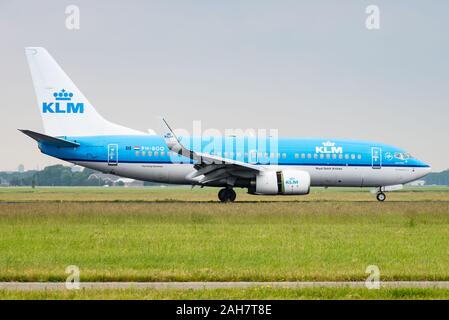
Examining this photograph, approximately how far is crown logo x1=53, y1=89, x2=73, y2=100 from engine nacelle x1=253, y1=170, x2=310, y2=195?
38.6 feet

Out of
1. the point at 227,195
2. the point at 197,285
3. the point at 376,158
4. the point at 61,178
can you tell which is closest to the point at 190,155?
the point at 227,195

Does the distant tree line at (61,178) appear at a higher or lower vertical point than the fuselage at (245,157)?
lower

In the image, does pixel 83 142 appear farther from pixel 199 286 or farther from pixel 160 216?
pixel 199 286

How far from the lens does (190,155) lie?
39.3 m

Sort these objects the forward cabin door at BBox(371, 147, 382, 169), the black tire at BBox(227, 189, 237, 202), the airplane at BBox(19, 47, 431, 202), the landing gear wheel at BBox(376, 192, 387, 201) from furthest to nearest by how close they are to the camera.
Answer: the landing gear wheel at BBox(376, 192, 387, 201), the forward cabin door at BBox(371, 147, 382, 169), the black tire at BBox(227, 189, 237, 202), the airplane at BBox(19, 47, 431, 202)

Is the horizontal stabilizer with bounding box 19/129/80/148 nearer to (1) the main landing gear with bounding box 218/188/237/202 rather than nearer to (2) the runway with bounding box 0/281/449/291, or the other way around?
(1) the main landing gear with bounding box 218/188/237/202

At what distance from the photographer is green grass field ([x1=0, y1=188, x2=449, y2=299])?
1521cm

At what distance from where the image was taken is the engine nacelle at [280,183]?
1558 inches

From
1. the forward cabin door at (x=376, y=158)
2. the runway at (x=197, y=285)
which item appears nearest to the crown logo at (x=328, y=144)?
the forward cabin door at (x=376, y=158)

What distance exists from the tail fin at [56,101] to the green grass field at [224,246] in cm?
899

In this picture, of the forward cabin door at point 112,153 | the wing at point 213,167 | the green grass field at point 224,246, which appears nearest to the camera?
the green grass field at point 224,246

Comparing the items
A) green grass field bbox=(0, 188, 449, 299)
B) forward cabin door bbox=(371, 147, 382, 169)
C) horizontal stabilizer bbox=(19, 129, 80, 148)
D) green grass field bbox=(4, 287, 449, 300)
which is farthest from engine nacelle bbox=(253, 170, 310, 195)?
green grass field bbox=(4, 287, 449, 300)

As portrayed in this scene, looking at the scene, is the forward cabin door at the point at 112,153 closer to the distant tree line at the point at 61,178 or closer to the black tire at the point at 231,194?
the black tire at the point at 231,194
